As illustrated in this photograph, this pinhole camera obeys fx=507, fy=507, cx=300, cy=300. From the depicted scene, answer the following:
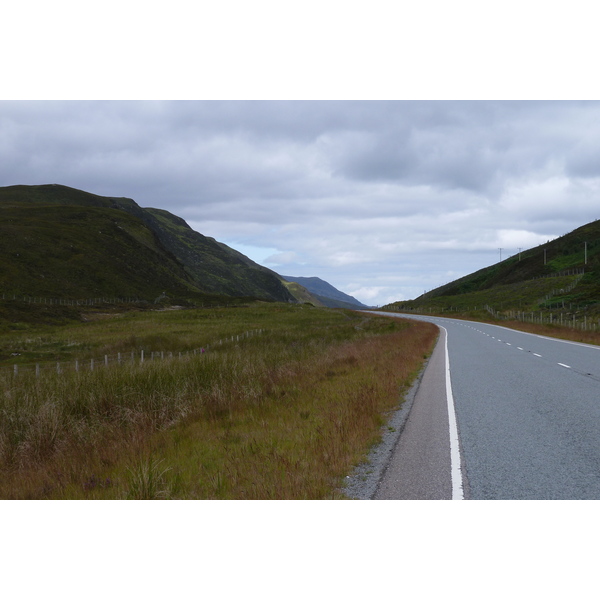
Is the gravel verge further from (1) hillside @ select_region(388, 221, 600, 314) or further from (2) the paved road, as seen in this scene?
(1) hillside @ select_region(388, 221, 600, 314)

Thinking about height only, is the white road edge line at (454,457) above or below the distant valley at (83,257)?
below

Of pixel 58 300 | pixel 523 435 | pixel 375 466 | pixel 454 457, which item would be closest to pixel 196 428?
pixel 375 466

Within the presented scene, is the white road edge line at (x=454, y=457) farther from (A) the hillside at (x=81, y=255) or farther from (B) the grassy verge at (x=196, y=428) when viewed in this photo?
(A) the hillside at (x=81, y=255)

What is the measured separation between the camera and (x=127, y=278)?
108688mm

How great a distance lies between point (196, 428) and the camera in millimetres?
9281

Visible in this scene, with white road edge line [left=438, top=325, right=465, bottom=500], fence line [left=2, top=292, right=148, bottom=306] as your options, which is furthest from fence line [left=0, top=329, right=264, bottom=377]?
fence line [left=2, top=292, right=148, bottom=306]

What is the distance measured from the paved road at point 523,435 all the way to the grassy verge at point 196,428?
42.1 inches

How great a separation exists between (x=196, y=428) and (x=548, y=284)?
4071 inches

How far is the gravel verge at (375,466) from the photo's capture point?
5.51 meters

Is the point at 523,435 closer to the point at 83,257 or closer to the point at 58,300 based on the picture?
the point at 58,300

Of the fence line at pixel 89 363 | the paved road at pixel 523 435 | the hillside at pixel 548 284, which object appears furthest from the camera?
the hillside at pixel 548 284

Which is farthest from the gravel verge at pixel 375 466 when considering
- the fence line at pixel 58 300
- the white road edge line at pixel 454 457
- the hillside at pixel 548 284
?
the fence line at pixel 58 300

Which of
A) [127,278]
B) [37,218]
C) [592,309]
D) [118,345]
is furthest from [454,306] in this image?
[37,218]

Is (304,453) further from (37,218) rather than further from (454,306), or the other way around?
(37,218)
